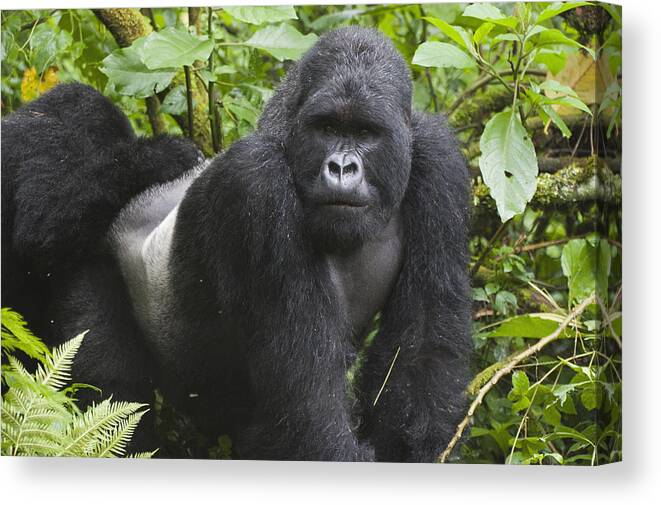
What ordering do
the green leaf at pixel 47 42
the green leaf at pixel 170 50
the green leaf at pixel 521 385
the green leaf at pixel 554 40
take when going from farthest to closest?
the green leaf at pixel 47 42, the green leaf at pixel 170 50, the green leaf at pixel 521 385, the green leaf at pixel 554 40

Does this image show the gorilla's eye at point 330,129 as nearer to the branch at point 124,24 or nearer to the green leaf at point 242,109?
the green leaf at point 242,109

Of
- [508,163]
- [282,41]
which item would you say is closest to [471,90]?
[508,163]

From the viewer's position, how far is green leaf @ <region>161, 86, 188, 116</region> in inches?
138

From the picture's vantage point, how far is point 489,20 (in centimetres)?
309

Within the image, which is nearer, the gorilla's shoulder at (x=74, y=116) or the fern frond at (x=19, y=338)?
the fern frond at (x=19, y=338)

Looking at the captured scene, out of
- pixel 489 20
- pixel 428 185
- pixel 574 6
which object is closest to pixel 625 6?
pixel 574 6

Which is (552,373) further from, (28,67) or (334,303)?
(28,67)

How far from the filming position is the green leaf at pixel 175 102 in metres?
3.51

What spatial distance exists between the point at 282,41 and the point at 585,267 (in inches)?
48.5

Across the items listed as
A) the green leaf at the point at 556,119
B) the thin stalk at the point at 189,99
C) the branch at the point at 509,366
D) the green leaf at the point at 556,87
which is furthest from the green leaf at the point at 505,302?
the thin stalk at the point at 189,99

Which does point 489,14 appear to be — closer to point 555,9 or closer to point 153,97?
point 555,9

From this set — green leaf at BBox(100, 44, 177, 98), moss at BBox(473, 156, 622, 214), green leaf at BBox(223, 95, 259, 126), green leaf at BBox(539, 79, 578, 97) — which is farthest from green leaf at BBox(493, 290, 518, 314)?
green leaf at BBox(100, 44, 177, 98)

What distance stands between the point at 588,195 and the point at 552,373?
1.89 ft

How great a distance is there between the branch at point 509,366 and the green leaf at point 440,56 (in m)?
0.84
